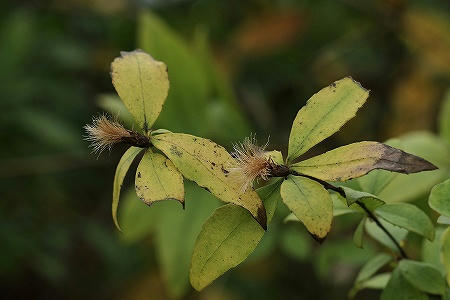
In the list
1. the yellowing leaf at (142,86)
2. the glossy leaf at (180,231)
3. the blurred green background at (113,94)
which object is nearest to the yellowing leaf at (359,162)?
the yellowing leaf at (142,86)

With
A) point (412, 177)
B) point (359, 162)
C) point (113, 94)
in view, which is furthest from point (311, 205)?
point (113, 94)

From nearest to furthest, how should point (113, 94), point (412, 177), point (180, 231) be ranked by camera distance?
point (412, 177) → point (180, 231) → point (113, 94)

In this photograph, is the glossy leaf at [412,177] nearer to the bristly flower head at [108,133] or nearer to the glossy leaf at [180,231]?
the bristly flower head at [108,133]

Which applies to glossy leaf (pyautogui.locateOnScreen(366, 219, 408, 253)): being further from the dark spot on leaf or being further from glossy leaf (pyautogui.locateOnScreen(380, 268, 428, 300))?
the dark spot on leaf

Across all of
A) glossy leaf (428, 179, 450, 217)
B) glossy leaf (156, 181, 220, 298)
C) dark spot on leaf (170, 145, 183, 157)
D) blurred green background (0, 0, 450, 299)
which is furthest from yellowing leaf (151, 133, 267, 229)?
blurred green background (0, 0, 450, 299)

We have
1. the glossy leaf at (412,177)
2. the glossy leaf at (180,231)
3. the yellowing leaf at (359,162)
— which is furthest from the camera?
→ the glossy leaf at (180,231)

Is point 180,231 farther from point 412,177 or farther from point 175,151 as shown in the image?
point 175,151
